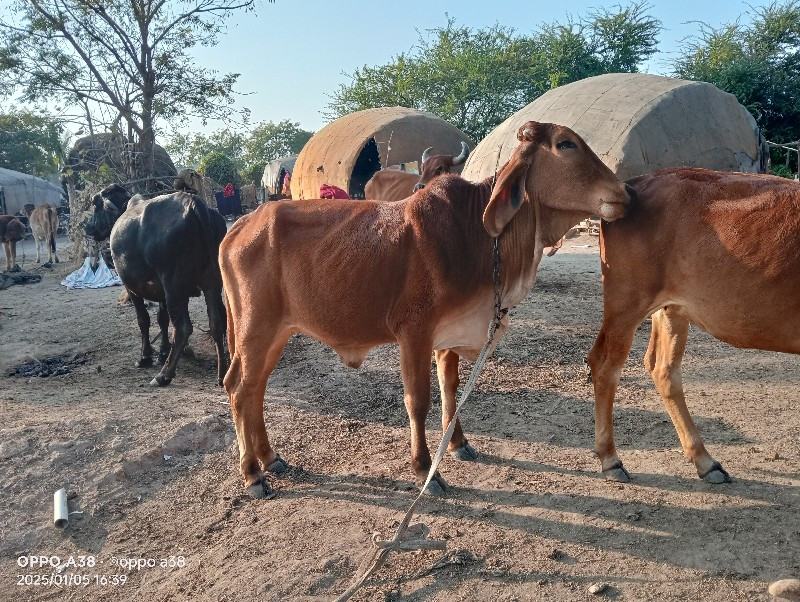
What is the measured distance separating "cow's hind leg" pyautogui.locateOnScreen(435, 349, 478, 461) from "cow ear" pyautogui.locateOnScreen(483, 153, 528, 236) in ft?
3.49

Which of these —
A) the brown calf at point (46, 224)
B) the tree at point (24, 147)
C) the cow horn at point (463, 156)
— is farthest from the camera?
the tree at point (24, 147)

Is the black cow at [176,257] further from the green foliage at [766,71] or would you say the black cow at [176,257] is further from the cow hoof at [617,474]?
the green foliage at [766,71]

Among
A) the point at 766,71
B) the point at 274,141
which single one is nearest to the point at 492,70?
the point at 766,71

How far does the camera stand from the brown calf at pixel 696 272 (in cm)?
333

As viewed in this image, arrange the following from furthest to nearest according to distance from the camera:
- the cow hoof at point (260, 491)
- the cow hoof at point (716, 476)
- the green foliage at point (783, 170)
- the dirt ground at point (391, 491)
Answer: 1. the green foliage at point (783, 170)
2. the cow hoof at point (260, 491)
3. the cow hoof at point (716, 476)
4. the dirt ground at point (391, 491)

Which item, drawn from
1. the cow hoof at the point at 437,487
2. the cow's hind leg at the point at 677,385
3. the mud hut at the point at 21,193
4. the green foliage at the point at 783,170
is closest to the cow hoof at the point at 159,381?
the cow hoof at the point at 437,487

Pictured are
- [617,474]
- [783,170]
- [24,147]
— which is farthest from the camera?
[24,147]

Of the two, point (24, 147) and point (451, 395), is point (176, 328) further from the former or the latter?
point (24, 147)

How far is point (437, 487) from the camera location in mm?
3797

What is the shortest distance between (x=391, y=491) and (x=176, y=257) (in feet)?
11.6

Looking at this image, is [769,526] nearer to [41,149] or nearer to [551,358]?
[551,358]

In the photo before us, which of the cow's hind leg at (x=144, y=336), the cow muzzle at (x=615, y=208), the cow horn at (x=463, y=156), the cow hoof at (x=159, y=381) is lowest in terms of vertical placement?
the cow hoof at (x=159, y=381)

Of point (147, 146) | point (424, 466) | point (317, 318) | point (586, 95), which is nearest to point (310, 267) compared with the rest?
point (317, 318)

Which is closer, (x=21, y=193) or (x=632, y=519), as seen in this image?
(x=632, y=519)
